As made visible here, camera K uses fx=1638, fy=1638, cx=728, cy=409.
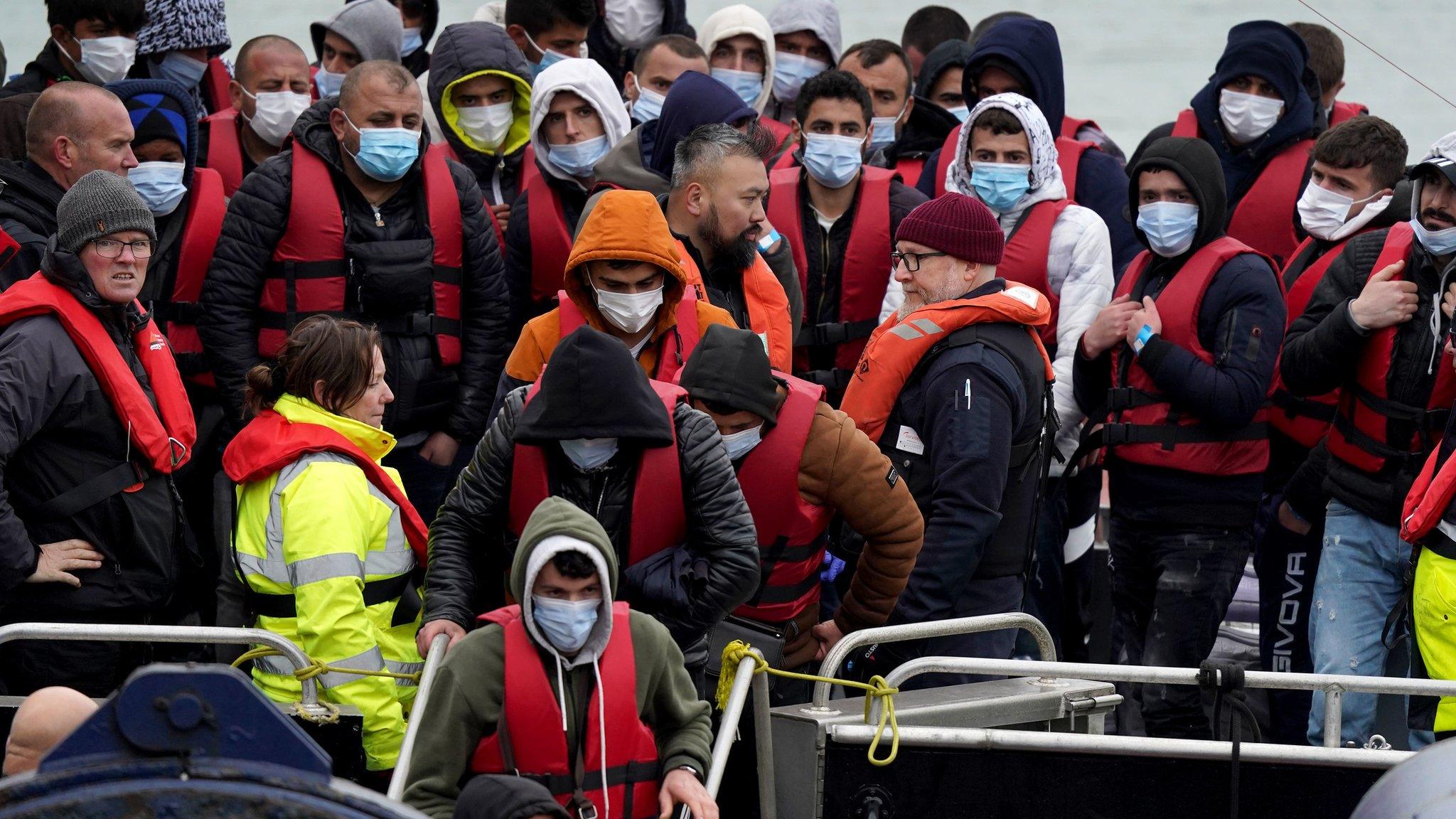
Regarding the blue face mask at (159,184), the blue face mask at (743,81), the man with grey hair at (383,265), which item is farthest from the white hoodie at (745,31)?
the blue face mask at (159,184)

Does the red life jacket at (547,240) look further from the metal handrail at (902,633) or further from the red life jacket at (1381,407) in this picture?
the red life jacket at (1381,407)

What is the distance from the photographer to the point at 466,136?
588 cm

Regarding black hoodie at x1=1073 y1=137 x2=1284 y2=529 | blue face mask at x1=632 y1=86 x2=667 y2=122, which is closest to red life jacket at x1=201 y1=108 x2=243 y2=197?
blue face mask at x1=632 y1=86 x2=667 y2=122

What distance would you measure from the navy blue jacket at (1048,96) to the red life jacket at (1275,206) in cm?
31

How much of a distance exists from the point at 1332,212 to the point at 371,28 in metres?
3.76

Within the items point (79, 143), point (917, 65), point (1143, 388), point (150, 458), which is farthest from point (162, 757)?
point (917, 65)

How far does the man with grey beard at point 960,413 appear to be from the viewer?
4.16m

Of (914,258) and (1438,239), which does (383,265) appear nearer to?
(914,258)

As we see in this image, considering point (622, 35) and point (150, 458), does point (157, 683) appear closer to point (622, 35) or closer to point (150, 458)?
point (150, 458)

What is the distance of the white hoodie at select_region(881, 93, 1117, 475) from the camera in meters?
5.23

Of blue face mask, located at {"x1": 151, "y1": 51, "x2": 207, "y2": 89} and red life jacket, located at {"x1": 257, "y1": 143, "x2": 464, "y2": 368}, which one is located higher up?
blue face mask, located at {"x1": 151, "y1": 51, "x2": 207, "y2": 89}

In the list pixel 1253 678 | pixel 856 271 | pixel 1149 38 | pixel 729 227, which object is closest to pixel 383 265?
pixel 729 227

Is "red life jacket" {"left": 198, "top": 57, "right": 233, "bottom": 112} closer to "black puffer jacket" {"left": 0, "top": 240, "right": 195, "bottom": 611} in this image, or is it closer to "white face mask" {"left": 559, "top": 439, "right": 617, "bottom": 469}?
"black puffer jacket" {"left": 0, "top": 240, "right": 195, "bottom": 611}

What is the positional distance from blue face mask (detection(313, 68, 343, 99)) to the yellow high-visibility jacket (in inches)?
122
